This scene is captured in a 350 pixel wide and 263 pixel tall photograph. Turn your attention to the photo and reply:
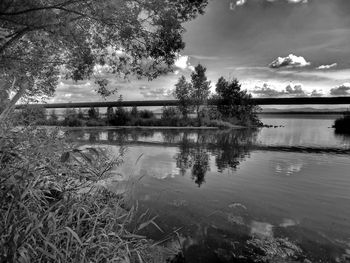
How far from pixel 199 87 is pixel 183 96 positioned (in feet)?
12.4

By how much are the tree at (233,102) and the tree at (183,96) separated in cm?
928

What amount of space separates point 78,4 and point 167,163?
27.2 ft

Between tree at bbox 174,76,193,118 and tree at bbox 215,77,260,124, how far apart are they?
9.28 m

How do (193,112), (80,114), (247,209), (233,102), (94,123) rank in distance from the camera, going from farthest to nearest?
1. (233,102)
2. (193,112)
3. (80,114)
4. (94,123)
5. (247,209)

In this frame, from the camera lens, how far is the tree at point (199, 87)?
54.8 metres

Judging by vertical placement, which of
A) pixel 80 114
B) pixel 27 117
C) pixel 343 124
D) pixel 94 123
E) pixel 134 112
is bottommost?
pixel 94 123

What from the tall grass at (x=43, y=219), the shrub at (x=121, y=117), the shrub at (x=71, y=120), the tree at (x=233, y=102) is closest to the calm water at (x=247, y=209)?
the tall grass at (x=43, y=219)

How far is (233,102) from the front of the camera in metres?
62.2

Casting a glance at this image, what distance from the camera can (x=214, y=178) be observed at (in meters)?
12.1

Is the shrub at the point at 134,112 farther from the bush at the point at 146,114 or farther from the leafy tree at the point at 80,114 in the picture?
the leafy tree at the point at 80,114

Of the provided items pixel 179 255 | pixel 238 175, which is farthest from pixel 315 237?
pixel 238 175

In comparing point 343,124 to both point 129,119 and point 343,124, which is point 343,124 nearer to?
point 343,124

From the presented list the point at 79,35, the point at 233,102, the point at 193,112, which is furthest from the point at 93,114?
the point at 79,35

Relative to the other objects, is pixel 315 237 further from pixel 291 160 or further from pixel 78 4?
pixel 291 160
